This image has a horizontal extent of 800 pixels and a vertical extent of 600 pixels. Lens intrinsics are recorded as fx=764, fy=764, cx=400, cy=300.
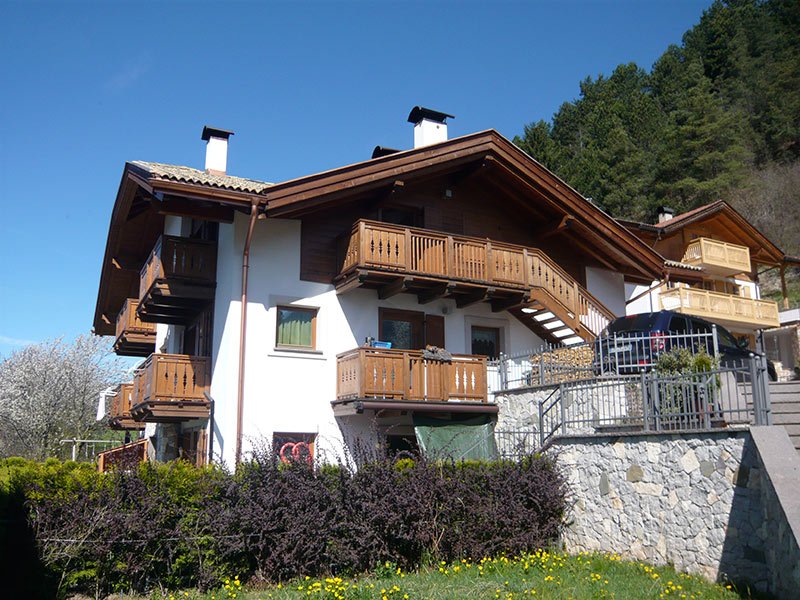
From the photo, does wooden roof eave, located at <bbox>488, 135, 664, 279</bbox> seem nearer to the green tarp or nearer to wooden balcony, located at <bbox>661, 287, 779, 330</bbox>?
the green tarp

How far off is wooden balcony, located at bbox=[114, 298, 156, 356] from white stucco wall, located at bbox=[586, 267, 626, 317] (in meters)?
13.5

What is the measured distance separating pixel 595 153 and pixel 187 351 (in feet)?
120

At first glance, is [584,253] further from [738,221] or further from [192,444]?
[738,221]

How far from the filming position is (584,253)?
22438 mm

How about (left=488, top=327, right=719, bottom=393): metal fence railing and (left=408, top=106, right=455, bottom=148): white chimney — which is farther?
(left=408, top=106, right=455, bottom=148): white chimney

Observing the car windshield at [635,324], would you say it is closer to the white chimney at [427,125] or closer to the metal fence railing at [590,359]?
the metal fence railing at [590,359]

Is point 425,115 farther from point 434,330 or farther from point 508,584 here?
point 508,584

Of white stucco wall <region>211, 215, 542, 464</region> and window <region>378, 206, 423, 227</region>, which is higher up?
window <region>378, 206, 423, 227</region>

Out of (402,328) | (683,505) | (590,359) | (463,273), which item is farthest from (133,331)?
(683,505)

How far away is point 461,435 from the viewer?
708 inches

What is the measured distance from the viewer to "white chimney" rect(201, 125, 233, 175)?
20781 millimetres

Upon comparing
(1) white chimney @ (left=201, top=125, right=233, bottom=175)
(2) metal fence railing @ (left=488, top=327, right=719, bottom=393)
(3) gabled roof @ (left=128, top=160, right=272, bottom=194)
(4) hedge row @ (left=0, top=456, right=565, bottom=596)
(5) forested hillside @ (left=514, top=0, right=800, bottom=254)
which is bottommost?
(4) hedge row @ (left=0, top=456, right=565, bottom=596)

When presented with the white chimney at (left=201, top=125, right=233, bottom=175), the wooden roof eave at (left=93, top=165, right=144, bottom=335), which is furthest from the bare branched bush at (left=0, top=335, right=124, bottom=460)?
the white chimney at (left=201, top=125, right=233, bottom=175)

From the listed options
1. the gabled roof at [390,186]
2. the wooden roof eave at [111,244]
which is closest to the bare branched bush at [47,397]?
the wooden roof eave at [111,244]
